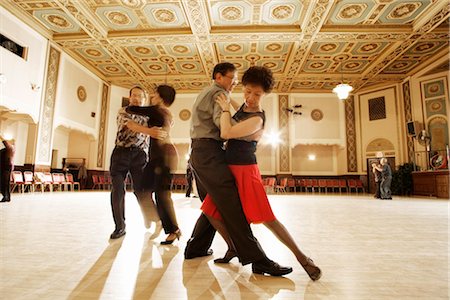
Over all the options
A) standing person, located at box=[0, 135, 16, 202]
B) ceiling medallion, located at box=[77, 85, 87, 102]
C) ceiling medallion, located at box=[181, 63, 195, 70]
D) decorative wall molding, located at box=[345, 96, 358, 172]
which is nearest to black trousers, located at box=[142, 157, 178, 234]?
standing person, located at box=[0, 135, 16, 202]

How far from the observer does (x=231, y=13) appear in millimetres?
7398

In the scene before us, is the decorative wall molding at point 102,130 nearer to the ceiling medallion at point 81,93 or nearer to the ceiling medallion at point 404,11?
the ceiling medallion at point 81,93

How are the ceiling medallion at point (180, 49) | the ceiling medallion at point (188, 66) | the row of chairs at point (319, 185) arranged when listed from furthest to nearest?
the row of chairs at point (319, 185), the ceiling medallion at point (188, 66), the ceiling medallion at point (180, 49)

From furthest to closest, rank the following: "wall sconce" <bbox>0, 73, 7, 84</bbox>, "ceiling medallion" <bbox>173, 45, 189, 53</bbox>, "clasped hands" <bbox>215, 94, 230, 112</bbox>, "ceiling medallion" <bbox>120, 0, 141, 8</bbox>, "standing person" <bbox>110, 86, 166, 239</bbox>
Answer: "ceiling medallion" <bbox>173, 45, 189, 53</bbox>, "ceiling medallion" <bbox>120, 0, 141, 8</bbox>, "wall sconce" <bbox>0, 73, 7, 84</bbox>, "standing person" <bbox>110, 86, 166, 239</bbox>, "clasped hands" <bbox>215, 94, 230, 112</bbox>

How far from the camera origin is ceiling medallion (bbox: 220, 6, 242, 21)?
7211 millimetres

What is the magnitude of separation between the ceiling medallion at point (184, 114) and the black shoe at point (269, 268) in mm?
12120

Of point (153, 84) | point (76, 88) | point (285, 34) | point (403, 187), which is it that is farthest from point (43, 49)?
point (403, 187)

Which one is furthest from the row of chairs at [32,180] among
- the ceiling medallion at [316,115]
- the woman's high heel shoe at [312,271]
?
the ceiling medallion at [316,115]

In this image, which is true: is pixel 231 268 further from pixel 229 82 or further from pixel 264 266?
pixel 229 82

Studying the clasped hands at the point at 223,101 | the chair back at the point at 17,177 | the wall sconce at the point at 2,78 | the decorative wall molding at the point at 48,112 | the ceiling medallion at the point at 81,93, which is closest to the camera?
the clasped hands at the point at 223,101

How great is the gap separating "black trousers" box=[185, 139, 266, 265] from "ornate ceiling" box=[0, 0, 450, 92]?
6553 mm

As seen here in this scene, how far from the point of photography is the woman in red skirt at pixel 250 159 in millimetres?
1299

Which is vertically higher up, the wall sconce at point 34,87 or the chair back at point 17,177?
the wall sconce at point 34,87

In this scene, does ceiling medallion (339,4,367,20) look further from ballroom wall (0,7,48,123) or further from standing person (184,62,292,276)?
ballroom wall (0,7,48,123)
